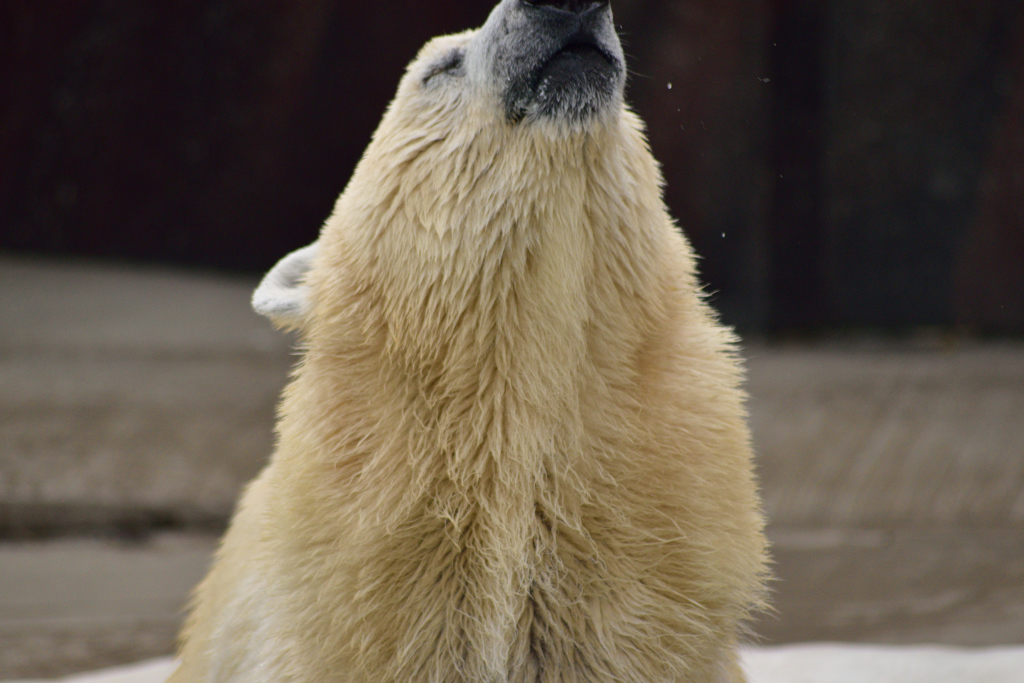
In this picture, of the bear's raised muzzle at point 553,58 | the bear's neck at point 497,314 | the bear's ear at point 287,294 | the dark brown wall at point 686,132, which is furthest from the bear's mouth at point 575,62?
the dark brown wall at point 686,132

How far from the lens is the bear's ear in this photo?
191 centimetres

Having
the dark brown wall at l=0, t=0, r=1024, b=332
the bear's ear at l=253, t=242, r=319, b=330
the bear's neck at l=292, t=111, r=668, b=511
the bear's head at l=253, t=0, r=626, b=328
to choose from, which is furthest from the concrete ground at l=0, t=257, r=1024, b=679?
the bear's head at l=253, t=0, r=626, b=328

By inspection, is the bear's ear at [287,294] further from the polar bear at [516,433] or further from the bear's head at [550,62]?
the bear's head at [550,62]

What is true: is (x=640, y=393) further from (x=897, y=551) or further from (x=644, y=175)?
(x=897, y=551)

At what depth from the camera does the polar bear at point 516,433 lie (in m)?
1.60

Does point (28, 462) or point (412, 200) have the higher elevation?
point (412, 200)

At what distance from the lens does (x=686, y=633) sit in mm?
1626

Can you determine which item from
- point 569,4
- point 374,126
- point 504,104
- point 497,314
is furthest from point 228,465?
point 569,4

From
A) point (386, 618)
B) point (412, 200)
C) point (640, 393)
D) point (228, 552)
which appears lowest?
point (228, 552)

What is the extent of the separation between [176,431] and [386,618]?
3455 millimetres

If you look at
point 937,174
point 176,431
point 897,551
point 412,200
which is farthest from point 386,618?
point 937,174

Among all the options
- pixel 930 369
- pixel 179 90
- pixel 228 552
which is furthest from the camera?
pixel 179 90

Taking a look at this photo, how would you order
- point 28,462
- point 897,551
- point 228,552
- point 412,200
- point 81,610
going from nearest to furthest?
point 412,200
point 228,552
point 81,610
point 897,551
point 28,462

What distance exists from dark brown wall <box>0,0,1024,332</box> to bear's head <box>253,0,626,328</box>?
4.04 metres
